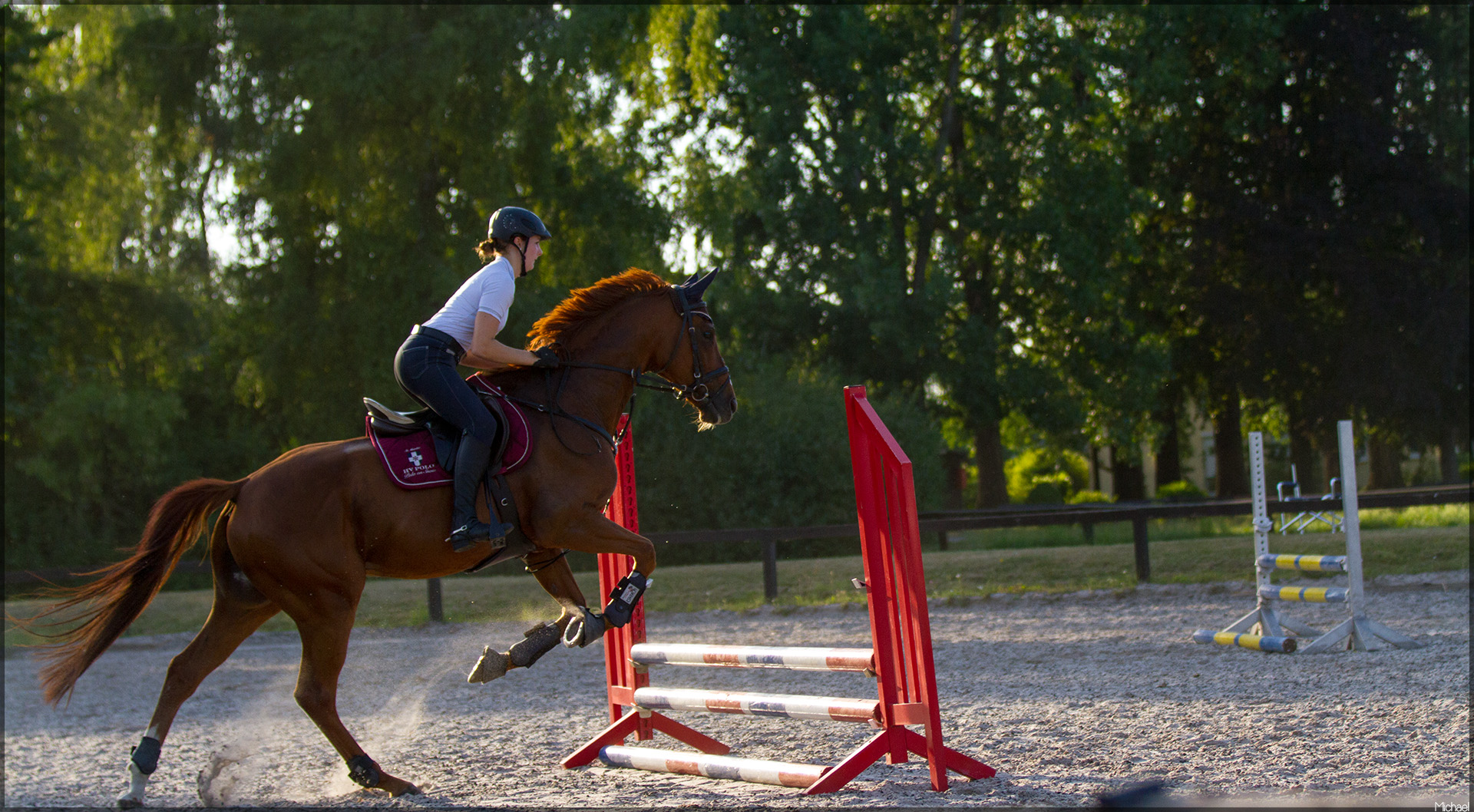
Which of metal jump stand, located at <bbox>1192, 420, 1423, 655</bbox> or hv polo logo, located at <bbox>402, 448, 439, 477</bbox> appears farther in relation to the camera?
metal jump stand, located at <bbox>1192, 420, 1423, 655</bbox>

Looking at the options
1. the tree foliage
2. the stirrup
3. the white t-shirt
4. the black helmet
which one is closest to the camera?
the stirrup

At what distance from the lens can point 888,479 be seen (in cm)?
484

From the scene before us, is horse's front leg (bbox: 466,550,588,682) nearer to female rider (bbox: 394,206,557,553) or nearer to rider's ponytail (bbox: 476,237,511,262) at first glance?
female rider (bbox: 394,206,557,553)

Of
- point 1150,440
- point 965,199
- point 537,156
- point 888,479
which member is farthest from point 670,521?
point 888,479

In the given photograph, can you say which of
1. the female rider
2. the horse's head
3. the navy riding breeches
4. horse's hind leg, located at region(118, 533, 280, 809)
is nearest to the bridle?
the horse's head

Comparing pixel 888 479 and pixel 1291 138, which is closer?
pixel 888 479

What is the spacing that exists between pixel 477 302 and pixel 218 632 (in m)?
1.94

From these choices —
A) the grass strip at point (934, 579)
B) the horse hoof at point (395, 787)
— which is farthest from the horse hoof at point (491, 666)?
the grass strip at point (934, 579)

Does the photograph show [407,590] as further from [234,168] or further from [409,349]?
[409,349]

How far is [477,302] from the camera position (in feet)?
17.1

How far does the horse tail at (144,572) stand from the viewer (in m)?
5.21

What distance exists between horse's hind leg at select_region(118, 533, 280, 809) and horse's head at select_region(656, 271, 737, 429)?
218 centimetres

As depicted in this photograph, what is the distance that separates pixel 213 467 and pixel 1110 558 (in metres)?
16.7

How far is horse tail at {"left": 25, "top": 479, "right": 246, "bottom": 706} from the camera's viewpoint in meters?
5.21
